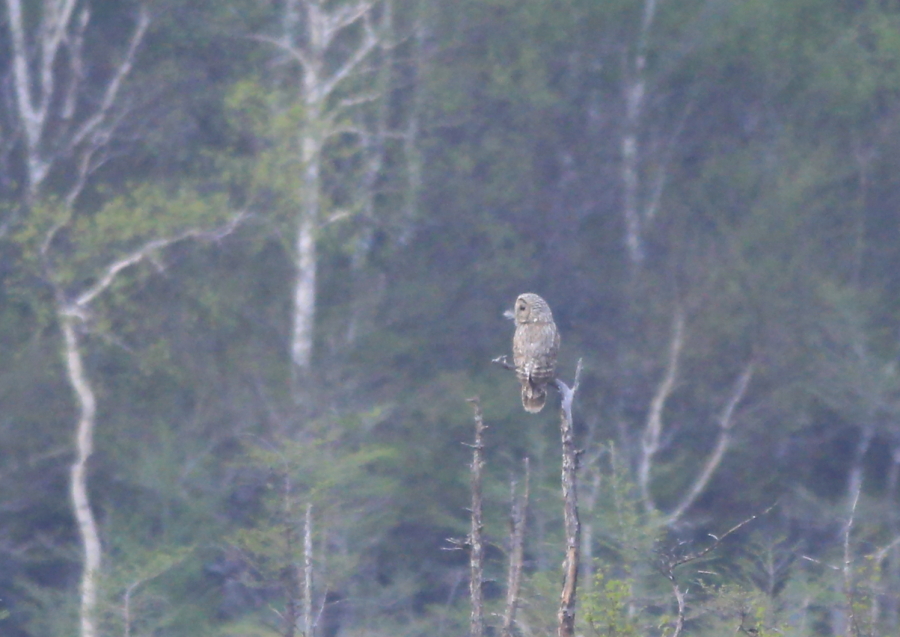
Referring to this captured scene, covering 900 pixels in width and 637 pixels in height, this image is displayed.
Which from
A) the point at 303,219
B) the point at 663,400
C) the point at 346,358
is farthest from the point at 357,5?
the point at 663,400

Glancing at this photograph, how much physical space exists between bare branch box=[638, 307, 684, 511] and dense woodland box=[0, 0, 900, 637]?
0.07m

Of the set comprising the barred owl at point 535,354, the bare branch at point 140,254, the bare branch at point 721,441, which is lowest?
the bare branch at point 721,441

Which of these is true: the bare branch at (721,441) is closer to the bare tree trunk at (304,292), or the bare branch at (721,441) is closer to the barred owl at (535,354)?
the bare tree trunk at (304,292)

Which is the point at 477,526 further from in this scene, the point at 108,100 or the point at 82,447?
the point at 108,100

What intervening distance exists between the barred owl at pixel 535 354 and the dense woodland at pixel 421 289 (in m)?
5.80

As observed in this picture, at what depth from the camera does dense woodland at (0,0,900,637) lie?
1909 cm

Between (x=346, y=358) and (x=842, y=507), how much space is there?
687cm

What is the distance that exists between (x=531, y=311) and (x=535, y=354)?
43 centimetres

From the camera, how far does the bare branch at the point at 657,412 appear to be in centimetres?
2036

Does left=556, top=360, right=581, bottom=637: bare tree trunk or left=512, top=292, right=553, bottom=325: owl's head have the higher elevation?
left=512, top=292, right=553, bottom=325: owl's head

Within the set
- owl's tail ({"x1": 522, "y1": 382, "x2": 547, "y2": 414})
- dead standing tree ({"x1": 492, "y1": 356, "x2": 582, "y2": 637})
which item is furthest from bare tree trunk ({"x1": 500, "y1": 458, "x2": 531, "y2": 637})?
owl's tail ({"x1": 522, "y1": 382, "x2": 547, "y2": 414})

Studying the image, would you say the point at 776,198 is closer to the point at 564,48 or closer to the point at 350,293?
the point at 564,48

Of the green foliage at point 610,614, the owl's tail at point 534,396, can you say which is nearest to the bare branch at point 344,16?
the owl's tail at point 534,396

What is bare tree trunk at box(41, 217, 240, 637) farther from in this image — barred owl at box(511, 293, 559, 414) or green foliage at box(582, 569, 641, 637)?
green foliage at box(582, 569, 641, 637)
